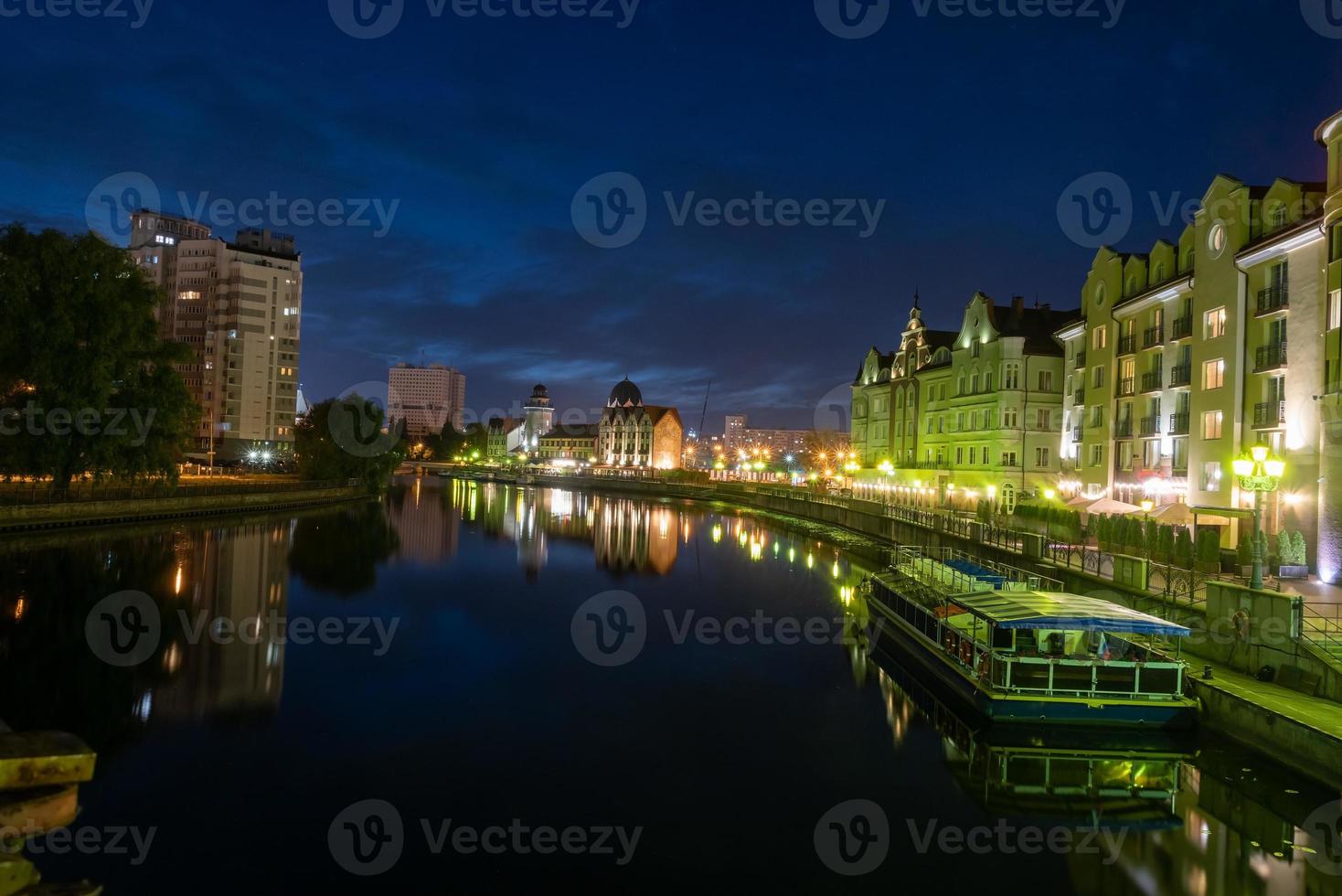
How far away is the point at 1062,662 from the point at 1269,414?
21.5 metres

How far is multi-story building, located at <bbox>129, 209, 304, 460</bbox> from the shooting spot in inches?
5153

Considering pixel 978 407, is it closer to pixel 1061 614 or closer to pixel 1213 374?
pixel 1213 374

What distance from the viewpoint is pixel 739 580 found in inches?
1781

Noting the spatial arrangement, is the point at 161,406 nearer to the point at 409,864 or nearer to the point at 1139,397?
the point at 409,864

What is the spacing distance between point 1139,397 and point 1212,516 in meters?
10.5

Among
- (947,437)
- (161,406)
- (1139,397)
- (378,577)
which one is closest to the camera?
(378,577)

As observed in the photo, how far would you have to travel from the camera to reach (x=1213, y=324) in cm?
3753

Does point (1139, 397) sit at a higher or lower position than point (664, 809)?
higher

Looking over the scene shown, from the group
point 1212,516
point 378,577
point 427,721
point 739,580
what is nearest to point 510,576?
point 378,577

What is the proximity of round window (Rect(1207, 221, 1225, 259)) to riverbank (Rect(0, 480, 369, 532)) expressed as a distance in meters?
64.8

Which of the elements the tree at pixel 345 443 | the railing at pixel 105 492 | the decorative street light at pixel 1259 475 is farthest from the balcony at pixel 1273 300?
the tree at pixel 345 443

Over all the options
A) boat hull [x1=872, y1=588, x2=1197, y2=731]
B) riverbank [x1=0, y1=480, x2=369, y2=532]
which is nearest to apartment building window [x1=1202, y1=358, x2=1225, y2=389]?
boat hull [x1=872, y1=588, x2=1197, y2=731]

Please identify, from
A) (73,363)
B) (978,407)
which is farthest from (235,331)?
(978,407)

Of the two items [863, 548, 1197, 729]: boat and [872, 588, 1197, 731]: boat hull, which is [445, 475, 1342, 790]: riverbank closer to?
[863, 548, 1197, 729]: boat
